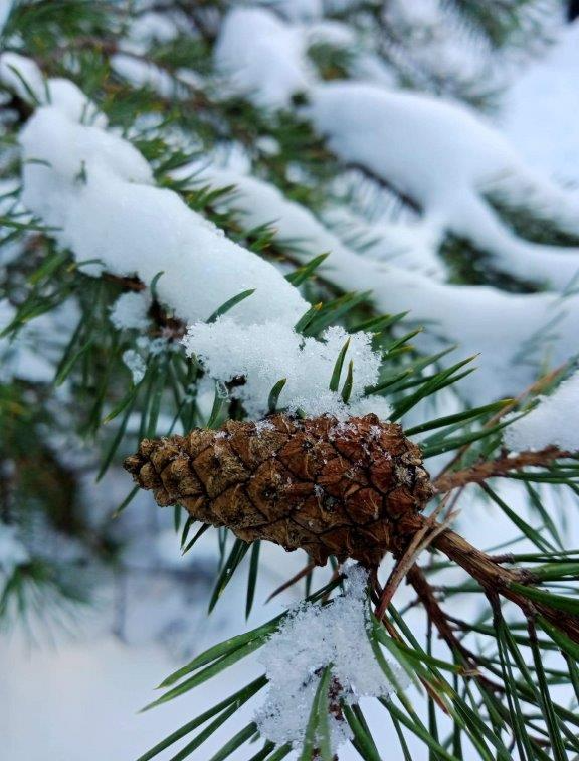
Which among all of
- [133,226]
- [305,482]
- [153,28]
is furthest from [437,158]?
[305,482]

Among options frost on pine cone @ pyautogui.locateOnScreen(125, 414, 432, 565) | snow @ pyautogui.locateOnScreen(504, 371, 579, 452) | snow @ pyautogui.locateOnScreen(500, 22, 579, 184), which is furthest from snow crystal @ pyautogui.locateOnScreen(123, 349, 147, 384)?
snow @ pyautogui.locateOnScreen(500, 22, 579, 184)

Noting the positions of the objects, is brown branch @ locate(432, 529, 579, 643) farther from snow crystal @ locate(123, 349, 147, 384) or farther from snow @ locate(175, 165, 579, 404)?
snow @ locate(175, 165, 579, 404)

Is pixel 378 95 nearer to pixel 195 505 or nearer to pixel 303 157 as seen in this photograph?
pixel 303 157

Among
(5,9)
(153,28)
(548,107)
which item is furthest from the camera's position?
(548,107)

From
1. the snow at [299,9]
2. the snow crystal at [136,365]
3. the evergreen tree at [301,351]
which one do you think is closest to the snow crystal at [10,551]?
the evergreen tree at [301,351]

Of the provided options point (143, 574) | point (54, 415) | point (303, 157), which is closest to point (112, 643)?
point (143, 574)

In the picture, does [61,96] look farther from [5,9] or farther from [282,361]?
[282,361]

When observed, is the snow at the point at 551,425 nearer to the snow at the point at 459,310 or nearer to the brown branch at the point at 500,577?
the brown branch at the point at 500,577
